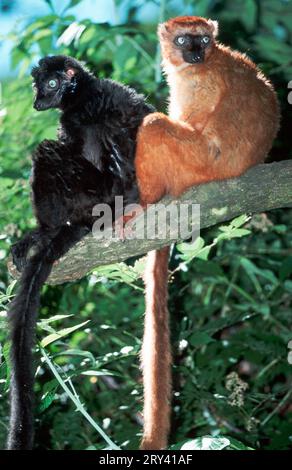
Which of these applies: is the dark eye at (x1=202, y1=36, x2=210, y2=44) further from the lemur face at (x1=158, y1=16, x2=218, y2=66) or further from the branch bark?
the branch bark

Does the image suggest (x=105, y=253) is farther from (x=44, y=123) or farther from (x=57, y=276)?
(x=44, y=123)

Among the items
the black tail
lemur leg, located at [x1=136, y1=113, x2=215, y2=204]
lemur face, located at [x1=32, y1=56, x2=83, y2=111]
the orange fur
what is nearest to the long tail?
the orange fur

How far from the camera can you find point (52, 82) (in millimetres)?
3516

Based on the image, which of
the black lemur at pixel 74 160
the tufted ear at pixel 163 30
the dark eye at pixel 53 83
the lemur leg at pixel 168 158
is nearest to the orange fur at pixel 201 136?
the lemur leg at pixel 168 158

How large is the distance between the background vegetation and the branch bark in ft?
1.88

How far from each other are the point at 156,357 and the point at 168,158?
1255 mm

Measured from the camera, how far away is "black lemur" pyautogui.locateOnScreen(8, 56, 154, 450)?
3.30 metres

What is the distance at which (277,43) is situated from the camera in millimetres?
5500

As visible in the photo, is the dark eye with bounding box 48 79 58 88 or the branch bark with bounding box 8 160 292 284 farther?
the dark eye with bounding box 48 79 58 88

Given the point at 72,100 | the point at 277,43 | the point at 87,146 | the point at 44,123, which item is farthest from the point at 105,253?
the point at 277,43

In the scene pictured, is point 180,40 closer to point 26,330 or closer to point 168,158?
point 168,158

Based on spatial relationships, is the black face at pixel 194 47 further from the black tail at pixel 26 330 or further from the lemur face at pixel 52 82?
the black tail at pixel 26 330

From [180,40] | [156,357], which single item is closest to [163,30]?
[180,40]

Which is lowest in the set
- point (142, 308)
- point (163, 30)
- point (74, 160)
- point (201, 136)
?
point (142, 308)
